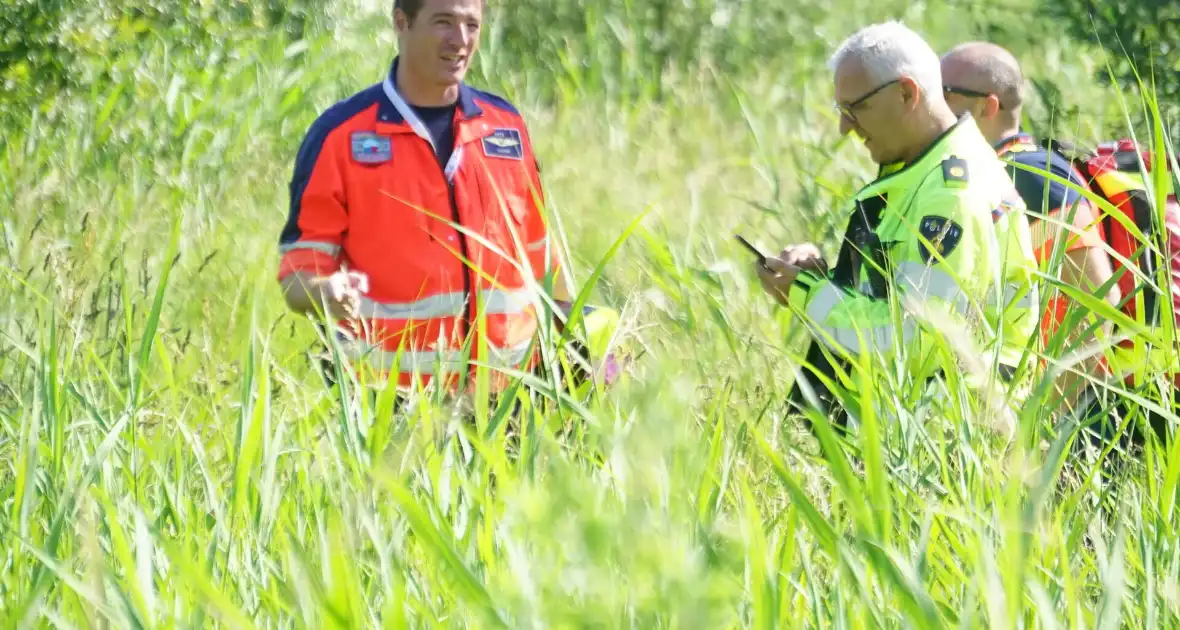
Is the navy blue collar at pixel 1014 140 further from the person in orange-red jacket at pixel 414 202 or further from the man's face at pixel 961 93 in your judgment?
the person in orange-red jacket at pixel 414 202

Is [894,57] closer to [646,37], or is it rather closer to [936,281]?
[936,281]

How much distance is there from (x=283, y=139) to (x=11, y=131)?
1237mm

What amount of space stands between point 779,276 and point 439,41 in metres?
0.95

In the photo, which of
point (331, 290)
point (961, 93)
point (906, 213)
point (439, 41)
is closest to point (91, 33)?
point (439, 41)

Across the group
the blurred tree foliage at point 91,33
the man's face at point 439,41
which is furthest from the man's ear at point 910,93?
the blurred tree foliage at point 91,33

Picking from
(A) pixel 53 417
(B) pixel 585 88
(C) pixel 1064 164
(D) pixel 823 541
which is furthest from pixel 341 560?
(B) pixel 585 88

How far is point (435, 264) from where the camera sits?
362 centimetres

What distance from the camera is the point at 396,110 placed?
12.2ft

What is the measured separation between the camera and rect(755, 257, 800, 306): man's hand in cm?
347

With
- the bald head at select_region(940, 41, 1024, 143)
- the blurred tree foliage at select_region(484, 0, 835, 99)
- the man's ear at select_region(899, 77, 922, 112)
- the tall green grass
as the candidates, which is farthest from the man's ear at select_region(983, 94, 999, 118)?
the blurred tree foliage at select_region(484, 0, 835, 99)

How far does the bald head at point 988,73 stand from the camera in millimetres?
3873

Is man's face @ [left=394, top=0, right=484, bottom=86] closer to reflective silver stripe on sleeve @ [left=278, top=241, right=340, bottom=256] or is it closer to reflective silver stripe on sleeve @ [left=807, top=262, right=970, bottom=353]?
reflective silver stripe on sleeve @ [left=278, top=241, right=340, bottom=256]

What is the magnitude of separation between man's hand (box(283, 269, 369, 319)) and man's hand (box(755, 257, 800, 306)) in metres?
0.86

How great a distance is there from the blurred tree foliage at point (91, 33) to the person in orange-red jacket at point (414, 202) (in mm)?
2872
